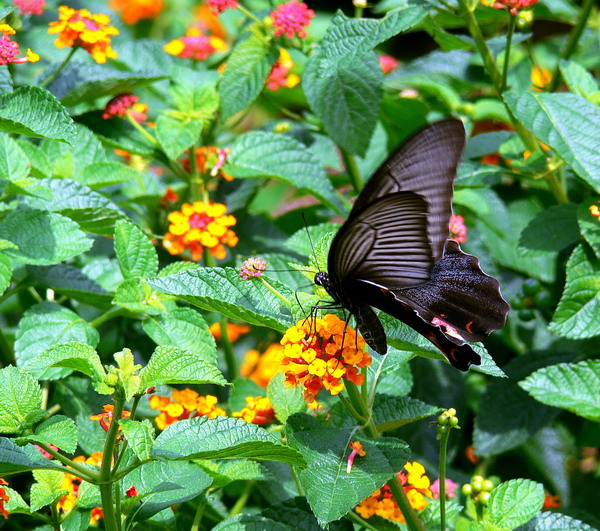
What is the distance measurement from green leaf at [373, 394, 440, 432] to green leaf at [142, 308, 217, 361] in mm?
315

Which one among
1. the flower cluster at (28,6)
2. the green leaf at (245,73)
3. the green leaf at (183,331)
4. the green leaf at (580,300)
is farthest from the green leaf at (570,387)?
the flower cluster at (28,6)

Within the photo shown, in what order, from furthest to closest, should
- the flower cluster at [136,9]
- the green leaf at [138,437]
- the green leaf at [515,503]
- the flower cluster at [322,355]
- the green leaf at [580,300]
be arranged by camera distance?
the flower cluster at [136,9] → the green leaf at [580,300] → the green leaf at [515,503] → the flower cluster at [322,355] → the green leaf at [138,437]

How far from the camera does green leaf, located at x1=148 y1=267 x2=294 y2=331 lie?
1.21 m

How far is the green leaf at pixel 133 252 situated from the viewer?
152 cm

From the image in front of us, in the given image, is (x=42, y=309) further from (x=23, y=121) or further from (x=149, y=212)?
(x=149, y=212)

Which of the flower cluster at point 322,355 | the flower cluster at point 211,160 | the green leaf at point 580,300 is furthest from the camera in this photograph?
the flower cluster at point 211,160

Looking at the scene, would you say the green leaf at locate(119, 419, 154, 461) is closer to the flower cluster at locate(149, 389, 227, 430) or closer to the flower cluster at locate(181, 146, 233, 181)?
the flower cluster at locate(149, 389, 227, 430)

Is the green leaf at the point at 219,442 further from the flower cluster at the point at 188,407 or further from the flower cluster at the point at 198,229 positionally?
the flower cluster at the point at 198,229

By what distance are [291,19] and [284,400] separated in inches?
36.1

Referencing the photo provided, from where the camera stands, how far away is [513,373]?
1.92m

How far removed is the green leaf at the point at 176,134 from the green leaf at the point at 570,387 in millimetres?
867

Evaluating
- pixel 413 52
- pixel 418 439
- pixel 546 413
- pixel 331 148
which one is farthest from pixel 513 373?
pixel 413 52

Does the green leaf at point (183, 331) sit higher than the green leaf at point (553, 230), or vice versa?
the green leaf at point (553, 230)

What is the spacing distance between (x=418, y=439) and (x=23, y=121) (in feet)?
3.66
